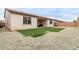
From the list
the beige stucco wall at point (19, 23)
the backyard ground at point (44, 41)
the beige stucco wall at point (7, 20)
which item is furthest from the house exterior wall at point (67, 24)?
the beige stucco wall at point (7, 20)

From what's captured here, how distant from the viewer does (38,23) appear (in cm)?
234

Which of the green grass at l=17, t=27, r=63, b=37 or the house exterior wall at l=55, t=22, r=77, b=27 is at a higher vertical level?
the house exterior wall at l=55, t=22, r=77, b=27

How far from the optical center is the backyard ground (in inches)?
88.5

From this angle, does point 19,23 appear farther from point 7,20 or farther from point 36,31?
point 36,31

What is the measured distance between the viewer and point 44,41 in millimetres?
2260

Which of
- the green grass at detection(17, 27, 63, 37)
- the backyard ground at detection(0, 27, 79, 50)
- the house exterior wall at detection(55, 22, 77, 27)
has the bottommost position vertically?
the backyard ground at detection(0, 27, 79, 50)

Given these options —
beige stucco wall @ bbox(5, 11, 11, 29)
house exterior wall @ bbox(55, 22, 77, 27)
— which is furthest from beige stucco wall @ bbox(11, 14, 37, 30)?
house exterior wall @ bbox(55, 22, 77, 27)

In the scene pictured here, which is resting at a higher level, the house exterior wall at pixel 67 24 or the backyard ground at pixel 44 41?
the house exterior wall at pixel 67 24

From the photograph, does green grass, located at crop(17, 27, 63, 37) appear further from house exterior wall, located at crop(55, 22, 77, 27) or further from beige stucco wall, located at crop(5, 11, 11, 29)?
beige stucco wall, located at crop(5, 11, 11, 29)

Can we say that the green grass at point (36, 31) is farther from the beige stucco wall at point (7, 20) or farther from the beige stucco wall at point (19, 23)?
the beige stucco wall at point (7, 20)

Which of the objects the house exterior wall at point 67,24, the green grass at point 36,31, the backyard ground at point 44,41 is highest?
the house exterior wall at point 67,24

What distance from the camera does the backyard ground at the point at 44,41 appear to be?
225 cm
